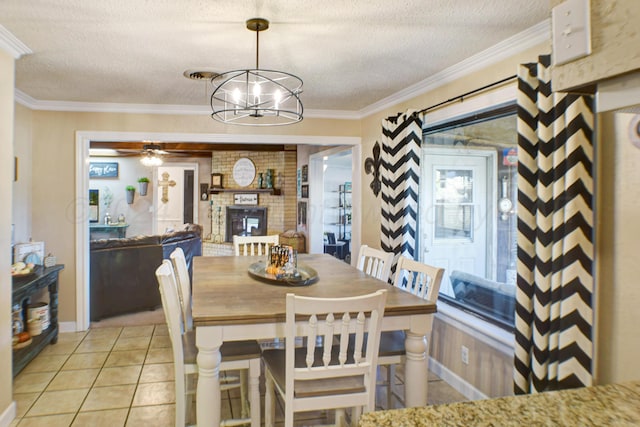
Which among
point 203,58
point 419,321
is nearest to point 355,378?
point 419,321

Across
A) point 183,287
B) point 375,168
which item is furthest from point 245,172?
point 183,287

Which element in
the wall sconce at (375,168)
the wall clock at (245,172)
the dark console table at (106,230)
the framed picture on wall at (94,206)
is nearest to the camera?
the wall sconce at (375,168)

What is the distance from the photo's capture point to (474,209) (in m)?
3.24

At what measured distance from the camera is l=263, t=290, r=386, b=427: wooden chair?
1.71m

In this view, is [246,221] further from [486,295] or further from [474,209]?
[486,295]

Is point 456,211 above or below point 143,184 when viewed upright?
below

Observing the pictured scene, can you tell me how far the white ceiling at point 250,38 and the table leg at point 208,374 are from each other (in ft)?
5.05

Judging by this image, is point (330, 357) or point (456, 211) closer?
point (330, 357)

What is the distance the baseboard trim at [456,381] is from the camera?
2.79 meters

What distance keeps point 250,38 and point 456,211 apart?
2.06m

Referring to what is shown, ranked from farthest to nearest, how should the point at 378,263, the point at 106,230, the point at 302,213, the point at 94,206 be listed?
the point at 94,206 < the point at 106,230 < the point at 302,213 < the point at 378,263

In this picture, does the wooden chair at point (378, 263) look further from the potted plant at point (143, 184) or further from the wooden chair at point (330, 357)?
the potted plant at point (143, 184)

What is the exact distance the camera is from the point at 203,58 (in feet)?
9.12

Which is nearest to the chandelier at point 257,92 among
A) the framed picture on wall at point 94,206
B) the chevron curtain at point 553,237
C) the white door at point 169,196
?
the chevron curtain at point 553,237
